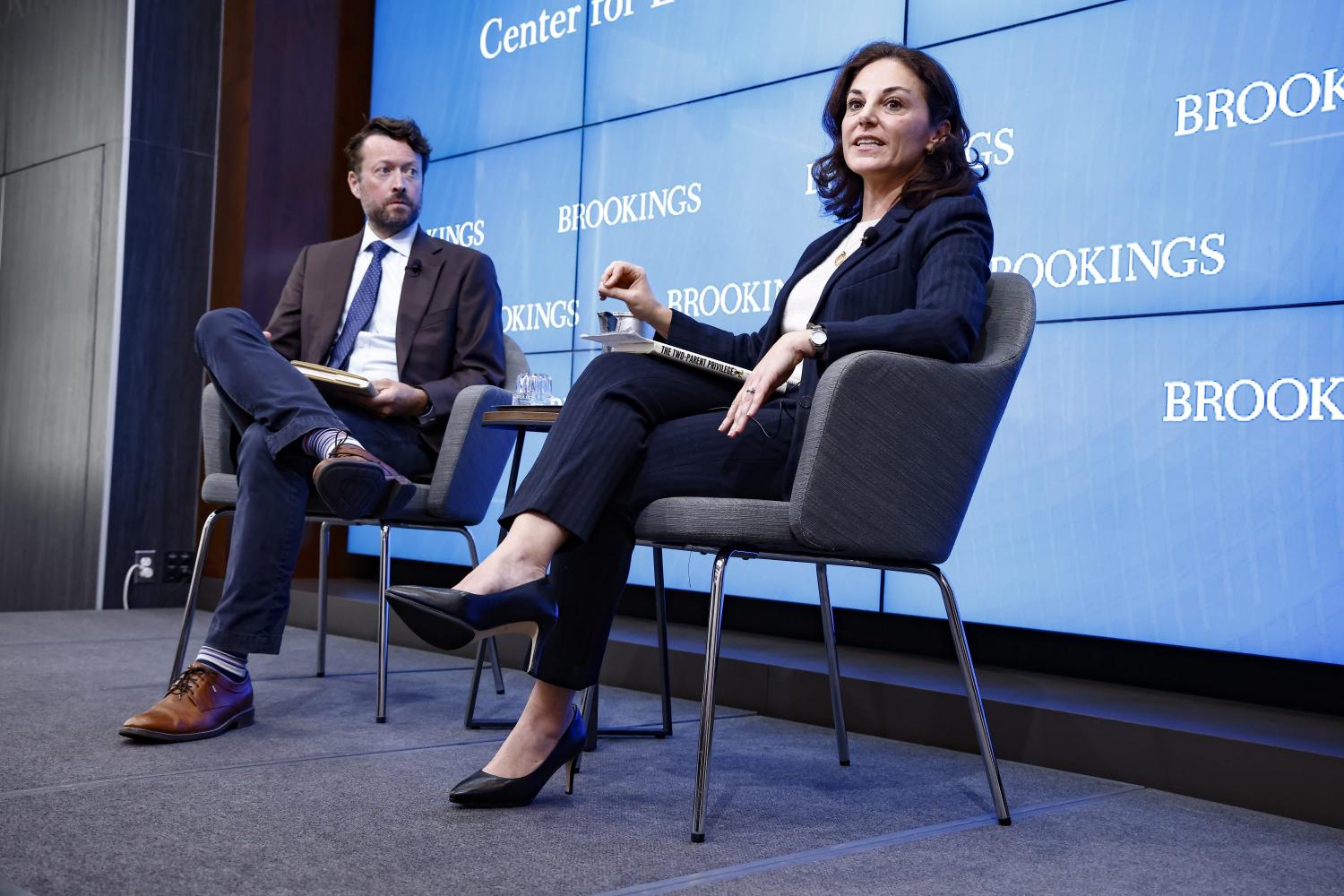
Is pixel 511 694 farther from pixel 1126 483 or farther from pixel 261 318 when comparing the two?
Answer: pixel 261 318

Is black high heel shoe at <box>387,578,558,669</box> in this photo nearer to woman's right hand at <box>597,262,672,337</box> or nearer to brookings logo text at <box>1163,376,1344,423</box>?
woman's right hand at <box>597,262,672,337</box>

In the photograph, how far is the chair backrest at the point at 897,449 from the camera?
62.3 inches

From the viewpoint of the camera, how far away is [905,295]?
1.83m

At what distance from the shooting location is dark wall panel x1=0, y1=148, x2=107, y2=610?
4480mm

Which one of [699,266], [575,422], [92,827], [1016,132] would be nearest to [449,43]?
[699,266]

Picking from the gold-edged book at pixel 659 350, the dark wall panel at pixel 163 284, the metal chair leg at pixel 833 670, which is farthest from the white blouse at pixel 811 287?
the dark wall panel at pixel 163 284

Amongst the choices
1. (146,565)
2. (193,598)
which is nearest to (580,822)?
(193,598)

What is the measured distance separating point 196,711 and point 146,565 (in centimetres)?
259

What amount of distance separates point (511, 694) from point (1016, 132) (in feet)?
6.08

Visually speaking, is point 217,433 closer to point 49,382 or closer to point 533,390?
point 533,390

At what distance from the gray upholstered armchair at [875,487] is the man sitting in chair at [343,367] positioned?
2.50 ft

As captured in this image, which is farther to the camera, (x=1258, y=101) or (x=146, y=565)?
(x=146, y=565)

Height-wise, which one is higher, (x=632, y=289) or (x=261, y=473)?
(x=632, y=289)

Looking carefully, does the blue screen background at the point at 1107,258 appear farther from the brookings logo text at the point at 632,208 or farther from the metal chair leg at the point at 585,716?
the metal chair leg at the point at 585,716
